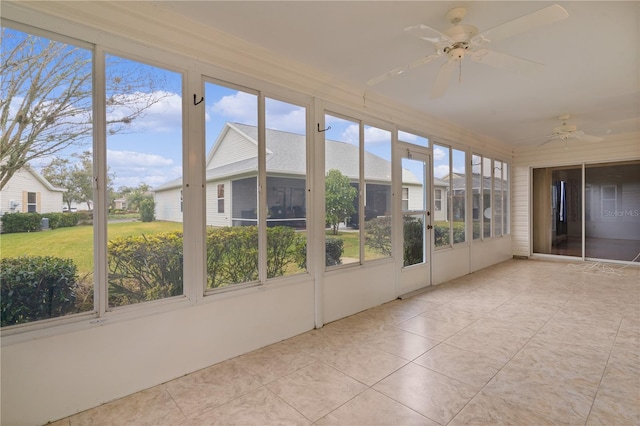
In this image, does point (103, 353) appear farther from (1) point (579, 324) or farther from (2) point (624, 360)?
(1) point (579, 324)

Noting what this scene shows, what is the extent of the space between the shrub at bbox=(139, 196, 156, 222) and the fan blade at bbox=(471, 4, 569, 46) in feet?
8.63

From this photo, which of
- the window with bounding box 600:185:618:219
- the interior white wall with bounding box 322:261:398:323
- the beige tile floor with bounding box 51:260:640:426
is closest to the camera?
the beige tile floor with bounding box 51:260:640:426

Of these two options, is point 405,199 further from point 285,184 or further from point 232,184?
point 232,184

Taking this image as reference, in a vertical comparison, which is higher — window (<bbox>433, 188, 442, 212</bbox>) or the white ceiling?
the white ceiling

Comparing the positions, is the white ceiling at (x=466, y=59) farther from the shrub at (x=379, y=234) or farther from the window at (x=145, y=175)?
Result: the shrub at (x=379, y=234)

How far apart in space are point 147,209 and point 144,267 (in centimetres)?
44

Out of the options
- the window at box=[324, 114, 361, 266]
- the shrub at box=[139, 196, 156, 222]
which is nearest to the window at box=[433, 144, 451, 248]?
the window at box=[324, 114, 361, 266]

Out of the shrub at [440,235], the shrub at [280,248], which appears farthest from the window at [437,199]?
the shrub at [280,248]

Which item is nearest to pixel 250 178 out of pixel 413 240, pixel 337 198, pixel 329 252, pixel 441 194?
pixel 337 198

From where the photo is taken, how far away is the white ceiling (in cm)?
229

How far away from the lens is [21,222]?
6.31ft

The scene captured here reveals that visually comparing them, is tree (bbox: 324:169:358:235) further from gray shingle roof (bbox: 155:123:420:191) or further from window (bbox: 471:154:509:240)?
window (bbox: 471:154:509:240)

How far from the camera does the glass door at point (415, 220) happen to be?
455 cm

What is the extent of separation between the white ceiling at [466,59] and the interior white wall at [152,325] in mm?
184
